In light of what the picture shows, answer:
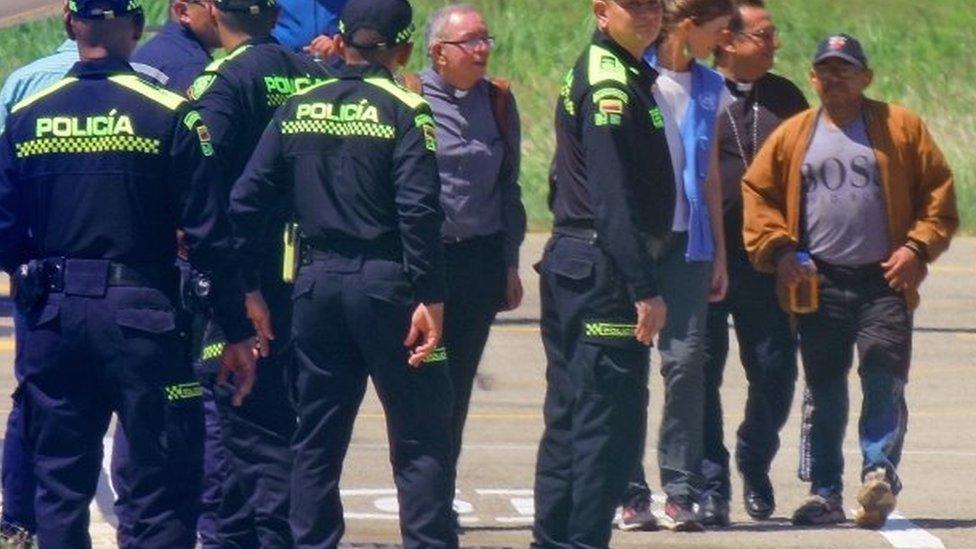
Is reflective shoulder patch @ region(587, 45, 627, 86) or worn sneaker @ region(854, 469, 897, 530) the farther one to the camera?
worn sneaker @ region(854, 469, 897, 530)

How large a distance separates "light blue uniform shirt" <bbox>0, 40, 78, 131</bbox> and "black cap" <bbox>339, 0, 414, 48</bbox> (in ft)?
4.54

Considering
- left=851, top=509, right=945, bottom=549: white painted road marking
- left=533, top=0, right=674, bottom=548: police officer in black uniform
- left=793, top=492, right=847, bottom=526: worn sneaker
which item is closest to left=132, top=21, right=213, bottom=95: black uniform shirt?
left=533, top=0, right=674, bottom=548: police officer in black uniform

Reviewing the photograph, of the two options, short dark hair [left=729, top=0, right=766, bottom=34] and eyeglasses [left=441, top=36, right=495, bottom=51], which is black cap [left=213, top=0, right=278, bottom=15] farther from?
short dark hair [left=729, top=0, right=766, bottom=34]

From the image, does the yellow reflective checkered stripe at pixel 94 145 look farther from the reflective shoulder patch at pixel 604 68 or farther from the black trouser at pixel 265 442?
the reflective shoulder patch at pixel 604 68

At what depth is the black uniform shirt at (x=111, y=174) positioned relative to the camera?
22.9 ft

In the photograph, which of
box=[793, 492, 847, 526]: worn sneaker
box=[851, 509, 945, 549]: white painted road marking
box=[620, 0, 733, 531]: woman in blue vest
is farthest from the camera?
box=[793, 492, 847, 526]: worn sneaker

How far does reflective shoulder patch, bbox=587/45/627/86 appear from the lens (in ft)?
25.6

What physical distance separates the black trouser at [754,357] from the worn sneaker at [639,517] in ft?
1.59

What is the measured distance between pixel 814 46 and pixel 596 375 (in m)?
22.6

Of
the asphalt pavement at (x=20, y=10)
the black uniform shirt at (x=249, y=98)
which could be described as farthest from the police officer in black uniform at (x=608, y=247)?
the asphalt pavement at (x=20, y=10)

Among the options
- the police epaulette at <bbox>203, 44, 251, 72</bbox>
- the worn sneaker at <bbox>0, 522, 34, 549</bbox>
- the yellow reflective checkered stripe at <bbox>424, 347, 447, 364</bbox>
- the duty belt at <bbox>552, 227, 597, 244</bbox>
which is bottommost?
the worn sneaker at <bbox>0, 522, 34, 549</bbox>

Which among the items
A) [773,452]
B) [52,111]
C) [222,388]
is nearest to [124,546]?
[222,388]

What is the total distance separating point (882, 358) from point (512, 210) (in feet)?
5.25

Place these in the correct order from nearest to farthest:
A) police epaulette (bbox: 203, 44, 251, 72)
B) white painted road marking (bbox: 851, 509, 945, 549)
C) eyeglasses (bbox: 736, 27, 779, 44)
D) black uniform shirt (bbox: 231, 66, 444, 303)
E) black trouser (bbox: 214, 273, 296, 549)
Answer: black uniform shirt (bbox: 231, 66, 444, 303) → black trouser (bbox: 214, 273, 296, 549) → police epaulette (bbox: 203, 44, 251, 72) → white painted road marking (bbox: 851, 509, 945, 549) → eyeglasses (bbox: 736, 27, 779, 44)
